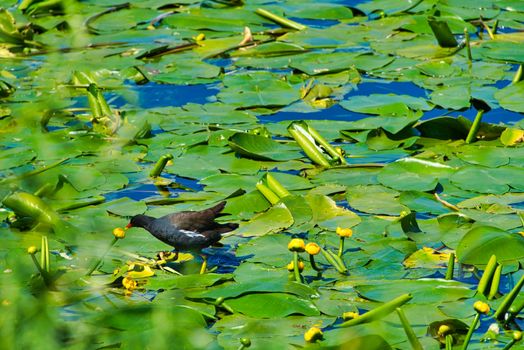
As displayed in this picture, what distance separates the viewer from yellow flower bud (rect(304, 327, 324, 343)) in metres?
2.11

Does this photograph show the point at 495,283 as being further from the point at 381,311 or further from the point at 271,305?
the point at 271,305

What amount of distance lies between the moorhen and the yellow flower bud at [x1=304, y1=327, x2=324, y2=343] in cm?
80

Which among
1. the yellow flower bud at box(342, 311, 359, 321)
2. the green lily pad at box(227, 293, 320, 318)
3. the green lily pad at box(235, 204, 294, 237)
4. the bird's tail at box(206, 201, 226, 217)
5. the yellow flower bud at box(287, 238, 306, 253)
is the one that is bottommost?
the green lily pad at box(235, 204, 294, 237)

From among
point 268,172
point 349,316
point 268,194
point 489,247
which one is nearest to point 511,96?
point 268,172

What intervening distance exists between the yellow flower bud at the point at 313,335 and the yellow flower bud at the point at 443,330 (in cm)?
28

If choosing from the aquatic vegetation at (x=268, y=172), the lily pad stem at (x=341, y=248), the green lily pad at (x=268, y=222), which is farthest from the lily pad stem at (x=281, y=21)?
the lily pad stem at (x=341, y=248)

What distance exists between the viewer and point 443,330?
2186mm

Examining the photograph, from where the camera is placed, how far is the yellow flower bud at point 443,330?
7.16ft

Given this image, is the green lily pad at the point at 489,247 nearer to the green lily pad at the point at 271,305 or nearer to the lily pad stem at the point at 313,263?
the lily pad stem at the point at 313,263

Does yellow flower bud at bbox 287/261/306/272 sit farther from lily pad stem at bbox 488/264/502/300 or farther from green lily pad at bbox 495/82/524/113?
green lily pad at bbox 495/82/524/113

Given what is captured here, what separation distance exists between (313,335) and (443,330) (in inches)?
12.1

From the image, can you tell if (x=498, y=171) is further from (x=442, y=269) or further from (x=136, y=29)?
(x=136, y=29)

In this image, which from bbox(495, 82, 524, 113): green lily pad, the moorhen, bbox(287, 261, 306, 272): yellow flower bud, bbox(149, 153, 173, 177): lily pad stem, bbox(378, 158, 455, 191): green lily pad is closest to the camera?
bbox(287, 261, 306, 272): yellow flower bud

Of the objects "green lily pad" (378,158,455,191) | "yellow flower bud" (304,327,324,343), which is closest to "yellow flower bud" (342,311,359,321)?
"yellow flower bud" (304,327,324,343)
